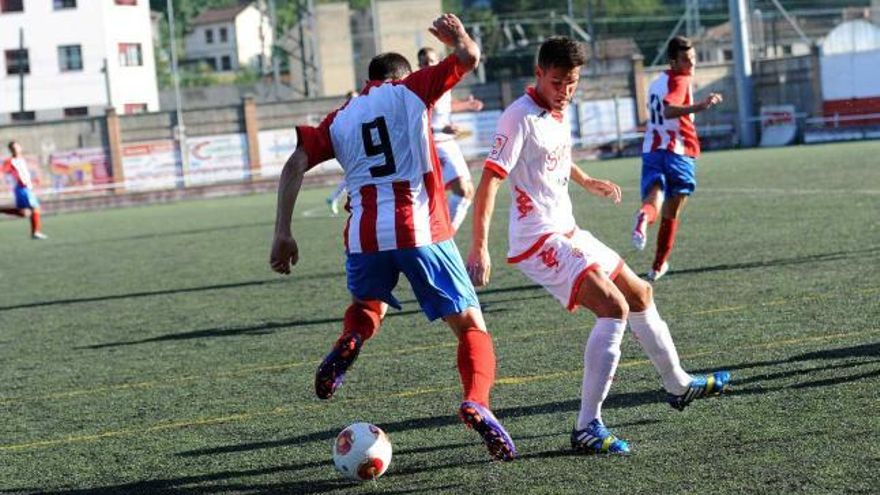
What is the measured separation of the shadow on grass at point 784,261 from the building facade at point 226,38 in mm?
108594

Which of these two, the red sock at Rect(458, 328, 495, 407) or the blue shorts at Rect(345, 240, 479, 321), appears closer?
the red sock at Rect(458, 328, 495, 407)

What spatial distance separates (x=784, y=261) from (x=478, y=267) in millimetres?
6974

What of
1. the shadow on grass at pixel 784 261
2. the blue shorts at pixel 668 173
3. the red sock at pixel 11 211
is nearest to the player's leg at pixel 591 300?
the blue shorts at pixel 668 173

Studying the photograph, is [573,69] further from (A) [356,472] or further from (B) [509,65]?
(B) [509,65]

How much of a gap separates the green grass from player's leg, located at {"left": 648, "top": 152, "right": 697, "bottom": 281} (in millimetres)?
290

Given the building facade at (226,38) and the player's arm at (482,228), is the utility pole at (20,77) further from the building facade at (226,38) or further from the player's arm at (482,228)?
the building facade at (226,38)

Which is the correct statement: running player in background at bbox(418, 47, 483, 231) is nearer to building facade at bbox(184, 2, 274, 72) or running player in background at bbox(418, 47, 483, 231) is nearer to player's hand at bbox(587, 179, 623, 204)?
player's hand at bbox(587, 179, 623, 204)

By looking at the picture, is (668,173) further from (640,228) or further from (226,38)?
(226,38)

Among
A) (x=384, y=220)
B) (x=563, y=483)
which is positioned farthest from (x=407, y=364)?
(x=563, y=483)

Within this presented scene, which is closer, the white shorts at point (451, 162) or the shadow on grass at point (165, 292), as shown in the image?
the white shorts at point (451, 162)

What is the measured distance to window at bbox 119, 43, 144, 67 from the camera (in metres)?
62.0

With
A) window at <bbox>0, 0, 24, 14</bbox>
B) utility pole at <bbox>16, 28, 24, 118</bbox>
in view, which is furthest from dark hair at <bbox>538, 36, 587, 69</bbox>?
window at <bbox>0, 0, 24, 14</bbox>

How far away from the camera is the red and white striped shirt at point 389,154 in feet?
19.9

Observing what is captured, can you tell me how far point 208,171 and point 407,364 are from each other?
40391 mm
